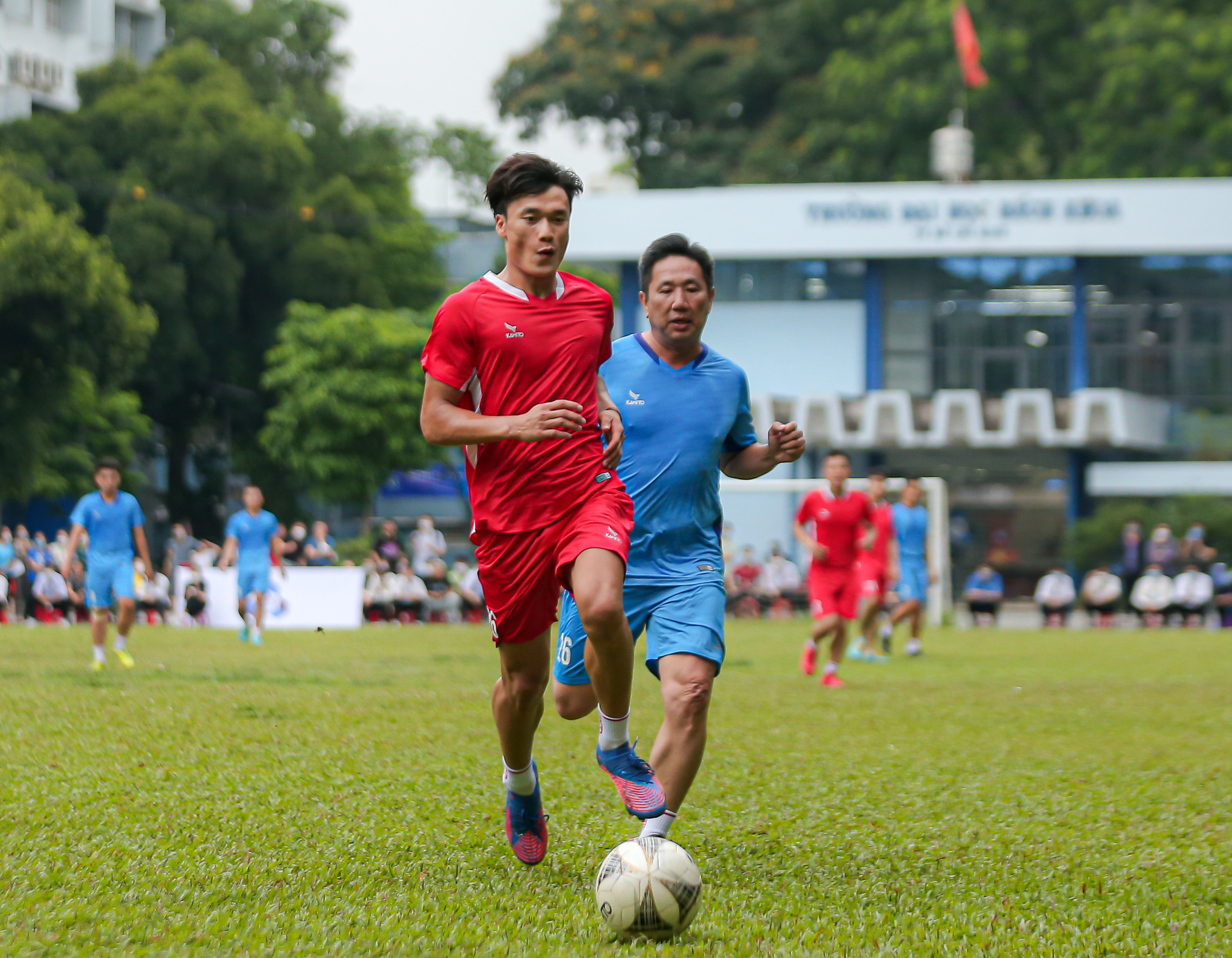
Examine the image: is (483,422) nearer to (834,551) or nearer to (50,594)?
(834,551)

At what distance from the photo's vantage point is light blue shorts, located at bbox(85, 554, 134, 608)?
1580cm

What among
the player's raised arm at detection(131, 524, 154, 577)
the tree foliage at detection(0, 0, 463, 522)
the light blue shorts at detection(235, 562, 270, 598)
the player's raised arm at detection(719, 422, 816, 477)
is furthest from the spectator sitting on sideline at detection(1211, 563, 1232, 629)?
the player's raised arm at detection(719, 422, 816, 477)

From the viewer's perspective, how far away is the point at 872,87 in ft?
151

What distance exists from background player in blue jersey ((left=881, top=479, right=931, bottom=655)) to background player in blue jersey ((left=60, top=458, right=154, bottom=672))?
8736 mm

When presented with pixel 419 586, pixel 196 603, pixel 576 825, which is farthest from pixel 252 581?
pixel 576 825

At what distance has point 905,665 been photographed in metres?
18.2

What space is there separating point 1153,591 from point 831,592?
15.6 metres

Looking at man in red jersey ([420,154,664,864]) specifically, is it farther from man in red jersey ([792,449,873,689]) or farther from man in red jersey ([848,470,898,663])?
man in red jersey ([848,470,898,663])

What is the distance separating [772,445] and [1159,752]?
509 cm

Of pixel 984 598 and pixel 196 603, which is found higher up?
pixel 196 603

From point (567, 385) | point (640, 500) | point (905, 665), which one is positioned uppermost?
point (567, 385)

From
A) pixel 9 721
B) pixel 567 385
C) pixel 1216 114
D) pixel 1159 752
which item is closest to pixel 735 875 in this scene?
pixel 567 385

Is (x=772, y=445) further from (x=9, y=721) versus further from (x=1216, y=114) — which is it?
(x=1216, y=114)

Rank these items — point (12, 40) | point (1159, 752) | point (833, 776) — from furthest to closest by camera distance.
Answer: point (12, 40), point (1159, 752), point (833, 776)
